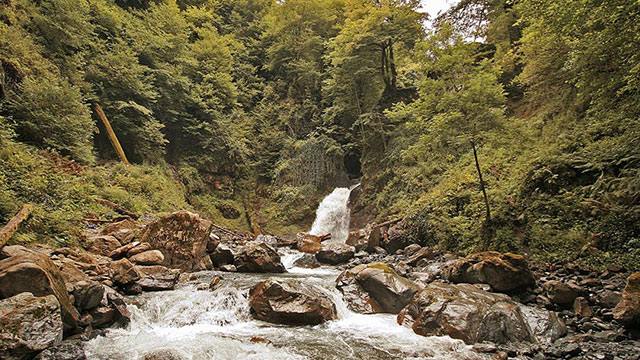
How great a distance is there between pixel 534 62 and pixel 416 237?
7.56 meters

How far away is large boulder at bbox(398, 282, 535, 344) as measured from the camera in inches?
247

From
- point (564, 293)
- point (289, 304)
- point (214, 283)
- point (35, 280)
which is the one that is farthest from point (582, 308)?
point (35, 280)

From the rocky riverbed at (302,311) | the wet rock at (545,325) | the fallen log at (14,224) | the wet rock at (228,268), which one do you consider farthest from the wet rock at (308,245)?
the fallen log at (14,224)

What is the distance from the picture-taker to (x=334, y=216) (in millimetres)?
22297

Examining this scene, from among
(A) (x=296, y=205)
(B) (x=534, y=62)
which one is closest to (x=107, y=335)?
(B) (x=534, y=62)

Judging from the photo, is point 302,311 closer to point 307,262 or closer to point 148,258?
point 148,258

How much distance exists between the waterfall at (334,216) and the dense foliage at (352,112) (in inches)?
36.4

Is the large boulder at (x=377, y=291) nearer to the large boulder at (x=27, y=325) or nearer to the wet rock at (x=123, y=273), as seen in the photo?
the wet rock at (x=123, y=273)

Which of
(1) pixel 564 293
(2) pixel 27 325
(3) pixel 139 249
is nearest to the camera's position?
(2) pixel 27 325

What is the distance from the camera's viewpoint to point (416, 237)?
14086 millimetres

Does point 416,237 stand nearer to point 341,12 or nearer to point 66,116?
point 66,116

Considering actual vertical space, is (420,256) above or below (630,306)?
above

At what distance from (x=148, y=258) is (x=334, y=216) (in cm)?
1372

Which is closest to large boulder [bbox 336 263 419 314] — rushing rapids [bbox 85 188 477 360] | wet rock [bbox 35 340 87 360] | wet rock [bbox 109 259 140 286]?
rushing rapids [bbox 85 188 477 360]
